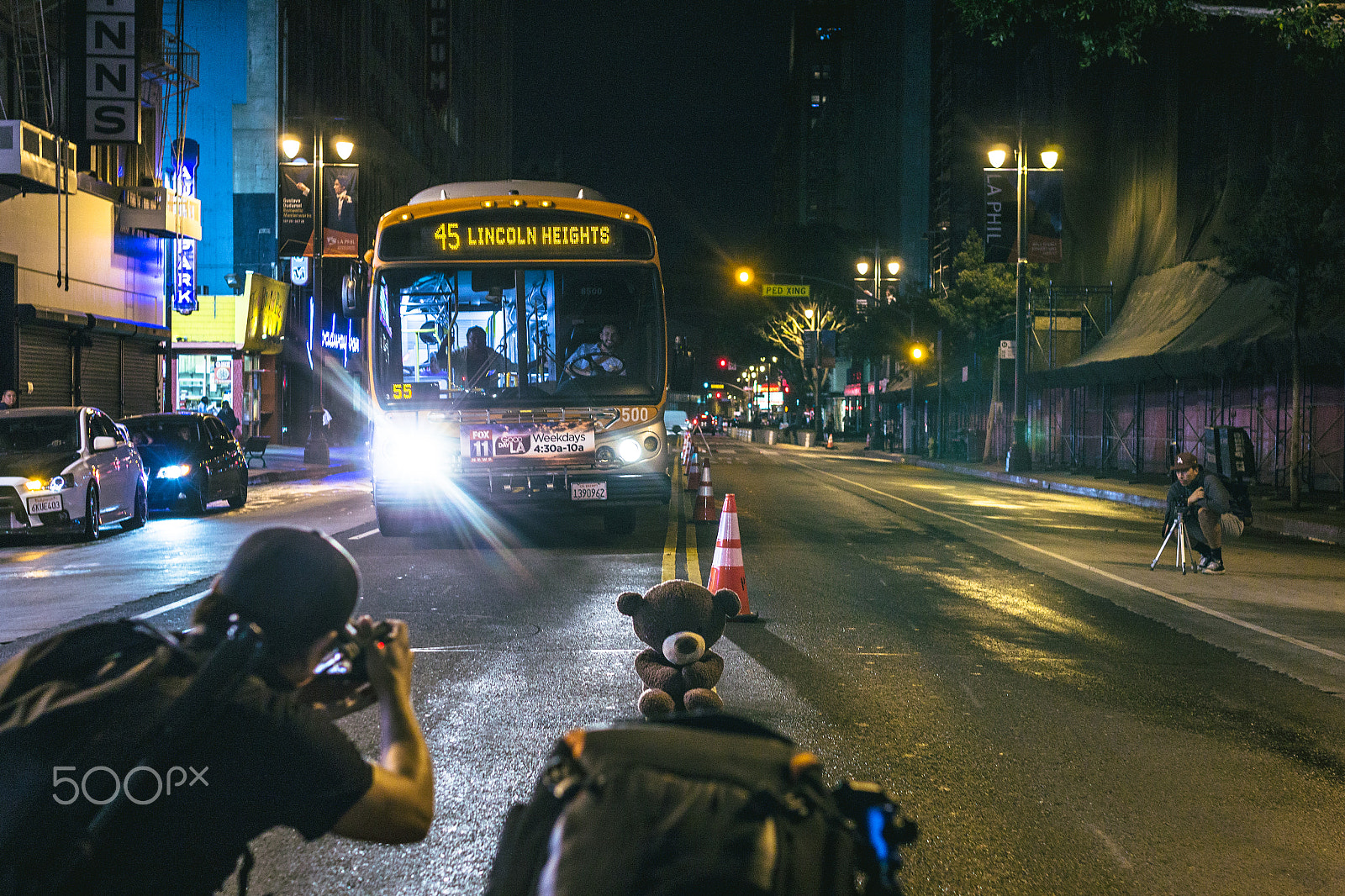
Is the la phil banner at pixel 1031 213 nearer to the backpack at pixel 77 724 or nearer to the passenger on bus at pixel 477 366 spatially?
the passenger on bus at pixel 477 366

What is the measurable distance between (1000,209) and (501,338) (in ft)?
70.4

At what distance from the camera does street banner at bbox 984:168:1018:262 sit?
100ft

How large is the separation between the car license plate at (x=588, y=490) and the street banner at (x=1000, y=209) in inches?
825

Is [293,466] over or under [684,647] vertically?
under

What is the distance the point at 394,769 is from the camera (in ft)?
7.38

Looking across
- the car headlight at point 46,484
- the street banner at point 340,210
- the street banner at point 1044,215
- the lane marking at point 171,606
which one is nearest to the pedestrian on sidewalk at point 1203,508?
the lane marking at point 171,606

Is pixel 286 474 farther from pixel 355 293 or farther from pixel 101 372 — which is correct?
pixel 355 293

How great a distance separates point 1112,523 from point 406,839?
1718 centimetres

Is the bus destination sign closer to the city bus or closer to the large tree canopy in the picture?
the city bus

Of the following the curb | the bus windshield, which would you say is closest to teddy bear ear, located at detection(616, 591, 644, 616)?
the bus windshield

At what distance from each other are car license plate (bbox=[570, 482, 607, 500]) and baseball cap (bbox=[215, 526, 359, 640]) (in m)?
10.4

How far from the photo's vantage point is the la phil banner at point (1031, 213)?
1195 inches

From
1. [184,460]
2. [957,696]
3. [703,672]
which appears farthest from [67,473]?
[957,696]

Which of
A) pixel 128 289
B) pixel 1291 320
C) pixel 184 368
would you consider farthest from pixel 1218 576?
pixel 184 368
